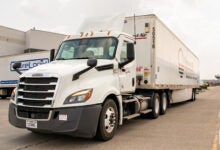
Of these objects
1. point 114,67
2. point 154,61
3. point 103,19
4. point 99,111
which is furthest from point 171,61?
point 99,111

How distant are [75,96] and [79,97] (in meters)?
0.09

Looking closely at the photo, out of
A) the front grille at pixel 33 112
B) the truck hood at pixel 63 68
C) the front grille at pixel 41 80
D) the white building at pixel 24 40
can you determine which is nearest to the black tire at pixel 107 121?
the truck hood at pixel 63 68

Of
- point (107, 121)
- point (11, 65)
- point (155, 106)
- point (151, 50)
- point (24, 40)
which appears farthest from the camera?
point (24, 40)

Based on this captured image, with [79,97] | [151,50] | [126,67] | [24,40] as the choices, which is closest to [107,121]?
[79,97]

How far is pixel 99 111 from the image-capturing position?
6.18m

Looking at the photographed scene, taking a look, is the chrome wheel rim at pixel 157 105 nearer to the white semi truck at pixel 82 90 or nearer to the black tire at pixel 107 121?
the white semi truck at pixel 82 90

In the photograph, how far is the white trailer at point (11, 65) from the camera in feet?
68.8

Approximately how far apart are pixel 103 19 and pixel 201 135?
4539 mm

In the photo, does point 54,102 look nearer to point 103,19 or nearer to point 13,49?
point 103,19

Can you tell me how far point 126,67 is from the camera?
784cm

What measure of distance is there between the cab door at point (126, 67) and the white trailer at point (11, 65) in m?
13.4

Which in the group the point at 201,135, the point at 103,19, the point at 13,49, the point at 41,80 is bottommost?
the point at 201,135

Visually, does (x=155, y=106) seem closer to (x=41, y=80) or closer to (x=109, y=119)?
(x=109, y=119)

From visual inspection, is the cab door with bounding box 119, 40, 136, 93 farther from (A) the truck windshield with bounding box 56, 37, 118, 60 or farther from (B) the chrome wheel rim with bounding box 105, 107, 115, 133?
(B) the chrome wheel rim with bounding box 105, 107, 115, 133
